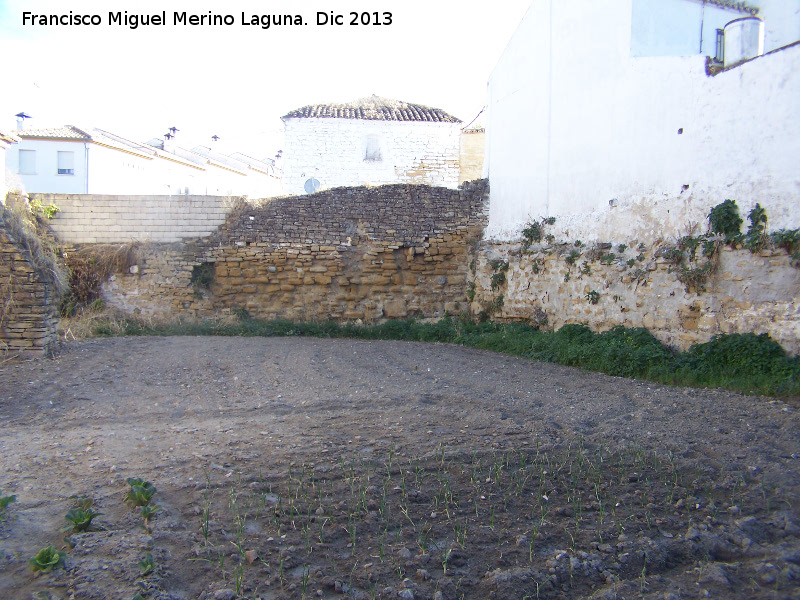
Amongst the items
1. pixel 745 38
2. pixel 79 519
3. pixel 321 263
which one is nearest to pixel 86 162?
pixel 321 263

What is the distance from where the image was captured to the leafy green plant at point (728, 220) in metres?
6.57

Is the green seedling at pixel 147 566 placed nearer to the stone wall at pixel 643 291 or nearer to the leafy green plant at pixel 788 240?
the stone wall at pixel 643 291

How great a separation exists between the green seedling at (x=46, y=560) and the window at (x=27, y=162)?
83.4 ft

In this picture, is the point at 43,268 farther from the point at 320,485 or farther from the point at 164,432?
the point at 320,485

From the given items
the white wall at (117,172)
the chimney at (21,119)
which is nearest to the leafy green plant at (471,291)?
the white wall at (117,172)

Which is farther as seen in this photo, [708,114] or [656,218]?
[656,218]

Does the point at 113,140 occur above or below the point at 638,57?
above

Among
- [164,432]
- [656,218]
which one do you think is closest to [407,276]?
[656,218]

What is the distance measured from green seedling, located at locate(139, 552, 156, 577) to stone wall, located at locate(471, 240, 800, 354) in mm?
6284

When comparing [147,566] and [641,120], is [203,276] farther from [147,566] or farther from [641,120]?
[147,566]

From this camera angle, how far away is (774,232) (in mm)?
6203

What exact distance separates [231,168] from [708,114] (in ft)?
95.1

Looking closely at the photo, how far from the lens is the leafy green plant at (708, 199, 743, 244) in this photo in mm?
6570

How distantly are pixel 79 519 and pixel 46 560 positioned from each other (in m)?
0.35
